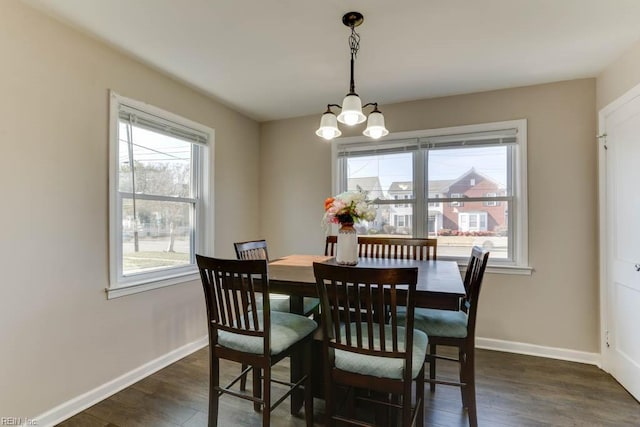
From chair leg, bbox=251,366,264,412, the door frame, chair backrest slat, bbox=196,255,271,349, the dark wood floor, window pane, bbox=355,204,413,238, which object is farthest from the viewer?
window pane, bbox=355,204,413,238

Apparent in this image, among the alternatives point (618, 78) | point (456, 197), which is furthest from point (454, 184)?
point (618, 78)

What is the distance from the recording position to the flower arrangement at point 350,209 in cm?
208

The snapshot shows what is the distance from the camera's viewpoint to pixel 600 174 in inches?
103

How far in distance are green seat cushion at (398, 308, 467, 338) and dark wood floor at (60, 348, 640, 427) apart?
0.55m

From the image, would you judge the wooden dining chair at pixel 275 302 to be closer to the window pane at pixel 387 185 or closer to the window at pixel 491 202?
the window pane at pixel 387 185

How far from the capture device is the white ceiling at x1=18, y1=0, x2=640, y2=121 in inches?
72.7

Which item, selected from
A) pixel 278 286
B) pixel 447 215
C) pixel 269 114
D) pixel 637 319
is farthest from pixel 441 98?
pixel 278 286

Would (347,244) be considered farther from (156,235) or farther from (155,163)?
(155,163)

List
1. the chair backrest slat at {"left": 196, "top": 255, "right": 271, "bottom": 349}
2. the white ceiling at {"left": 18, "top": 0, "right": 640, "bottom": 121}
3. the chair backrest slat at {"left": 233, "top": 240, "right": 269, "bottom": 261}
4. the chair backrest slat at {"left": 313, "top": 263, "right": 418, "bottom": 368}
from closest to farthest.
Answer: the chair backrest slat at {"left": 313, "top": 263, "right": 418, "bottom": 368} < the chair backrest slat at {"left": 196, "top": 255, "right": 271, "bottom": 349} < the white ceiling at {"left": 18, "top": 0, "right": 640, "bottom": 121} < the chair backrest slat at {"left": 233, "top": 240, "right": 269, "bottom": 261}

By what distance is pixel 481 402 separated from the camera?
7.01 ft

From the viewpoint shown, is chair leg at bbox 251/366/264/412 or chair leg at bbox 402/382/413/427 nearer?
chair leg at bbox 402/382/413/427

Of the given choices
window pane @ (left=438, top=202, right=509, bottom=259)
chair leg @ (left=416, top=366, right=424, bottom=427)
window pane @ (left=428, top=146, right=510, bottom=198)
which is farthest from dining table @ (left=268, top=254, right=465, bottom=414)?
window pane @ (left=428, top=146, right=510, bottom=198)

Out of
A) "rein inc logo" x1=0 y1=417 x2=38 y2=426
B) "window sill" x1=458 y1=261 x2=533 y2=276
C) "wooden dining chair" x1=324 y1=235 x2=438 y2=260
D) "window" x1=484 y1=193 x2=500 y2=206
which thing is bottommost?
"rein inc logo" x1=0 y1=417 x2=38 y2=426

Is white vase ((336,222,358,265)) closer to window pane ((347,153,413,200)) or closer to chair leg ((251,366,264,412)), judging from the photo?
chair leg ((251,366,264,412))
